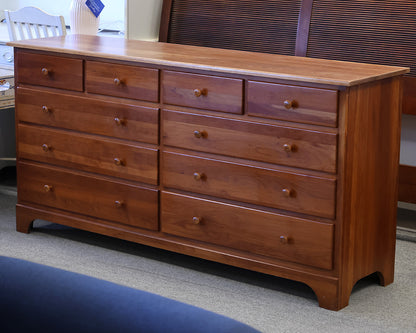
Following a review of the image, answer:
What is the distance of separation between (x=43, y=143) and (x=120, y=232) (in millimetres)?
521

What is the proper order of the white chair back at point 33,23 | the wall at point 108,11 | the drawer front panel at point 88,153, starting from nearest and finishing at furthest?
the drawer front panel at point 88,153 < the white chair back at point 33,23 < the wall at point 108,11

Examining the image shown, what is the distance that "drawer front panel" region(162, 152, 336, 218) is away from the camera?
2.59 meters

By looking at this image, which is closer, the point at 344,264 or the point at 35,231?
the point at 344,264

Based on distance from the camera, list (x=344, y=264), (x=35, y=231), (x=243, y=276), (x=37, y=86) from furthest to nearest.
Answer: (x=35, y=231) → (x=37, y=86) → (x=243, y=276) → (x=344, y=264)

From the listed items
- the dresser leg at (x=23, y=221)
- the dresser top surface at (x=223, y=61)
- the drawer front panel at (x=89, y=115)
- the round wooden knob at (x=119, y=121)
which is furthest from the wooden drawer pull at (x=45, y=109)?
the dresser leg at (x=23, y=221)

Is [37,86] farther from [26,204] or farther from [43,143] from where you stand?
[26,204]

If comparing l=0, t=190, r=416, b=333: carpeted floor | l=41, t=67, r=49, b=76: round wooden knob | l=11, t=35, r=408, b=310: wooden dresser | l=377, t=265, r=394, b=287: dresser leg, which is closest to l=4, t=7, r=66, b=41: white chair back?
l=11, t=35, r=408, b=310: wooden dresser

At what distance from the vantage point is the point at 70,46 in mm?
3107

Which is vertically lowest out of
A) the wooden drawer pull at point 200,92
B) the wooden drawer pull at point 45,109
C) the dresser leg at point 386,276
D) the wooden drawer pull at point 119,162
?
the dresser leg at point 386,276

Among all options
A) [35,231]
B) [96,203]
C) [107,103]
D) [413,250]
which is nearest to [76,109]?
[107,103]

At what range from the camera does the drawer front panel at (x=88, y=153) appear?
296 cm

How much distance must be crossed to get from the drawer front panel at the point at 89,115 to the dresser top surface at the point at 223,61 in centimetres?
19

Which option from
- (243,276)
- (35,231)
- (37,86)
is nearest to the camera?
(243,276)

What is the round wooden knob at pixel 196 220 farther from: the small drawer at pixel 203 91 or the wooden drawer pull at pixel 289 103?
the wooden drawer pull at pixel 289 103
